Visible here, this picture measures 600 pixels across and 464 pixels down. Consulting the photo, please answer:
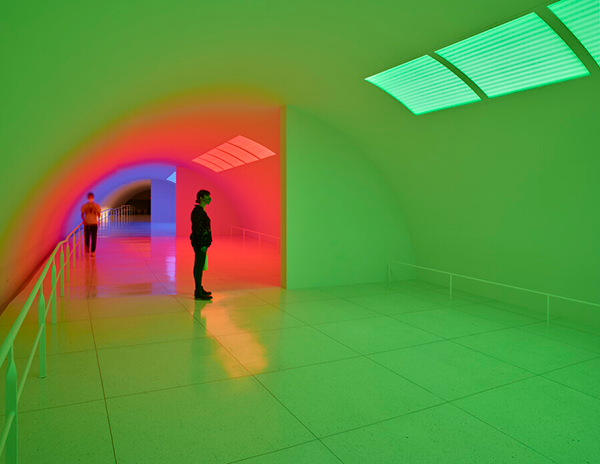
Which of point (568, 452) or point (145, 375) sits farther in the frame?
point (145, 375)

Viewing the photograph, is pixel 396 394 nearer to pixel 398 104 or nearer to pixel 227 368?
pixel 227 368

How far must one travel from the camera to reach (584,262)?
6.45 m

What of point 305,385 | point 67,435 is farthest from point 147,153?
→ point 67,435

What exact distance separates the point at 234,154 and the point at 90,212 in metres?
4.99

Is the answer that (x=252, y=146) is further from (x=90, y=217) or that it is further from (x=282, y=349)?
(x=282, y=349)

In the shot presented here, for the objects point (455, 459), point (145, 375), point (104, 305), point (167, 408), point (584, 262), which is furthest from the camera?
point (104, 305)

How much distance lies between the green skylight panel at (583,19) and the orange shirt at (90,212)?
1183 centimetres

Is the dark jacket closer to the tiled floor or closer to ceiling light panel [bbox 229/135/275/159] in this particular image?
the tiled floor

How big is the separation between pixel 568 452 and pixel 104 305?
6687 millimetres

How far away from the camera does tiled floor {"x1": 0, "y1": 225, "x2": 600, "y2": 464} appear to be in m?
3.10

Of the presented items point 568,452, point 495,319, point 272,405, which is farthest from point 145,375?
point 495,319

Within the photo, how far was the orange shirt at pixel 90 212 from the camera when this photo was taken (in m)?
12.5

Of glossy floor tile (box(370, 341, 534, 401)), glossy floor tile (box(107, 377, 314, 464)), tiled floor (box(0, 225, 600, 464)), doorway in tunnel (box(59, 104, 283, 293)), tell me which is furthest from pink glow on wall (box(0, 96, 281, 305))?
glossy floor tile (box(370, 341, 534, 401))

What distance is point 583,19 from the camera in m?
4.56
